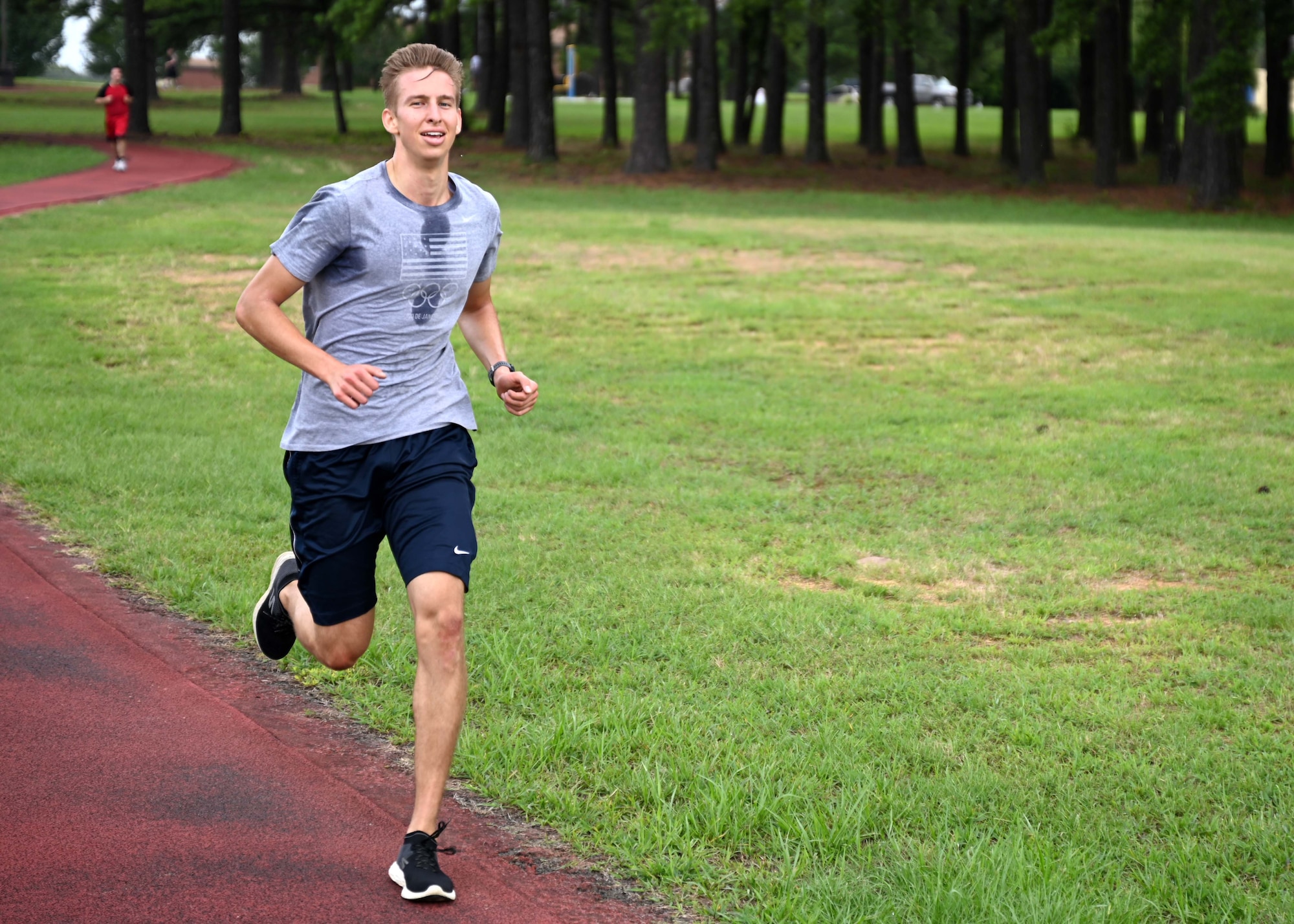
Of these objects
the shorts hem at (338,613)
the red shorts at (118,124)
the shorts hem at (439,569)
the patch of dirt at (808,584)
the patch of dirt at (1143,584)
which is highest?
the red shorts at (118,124)

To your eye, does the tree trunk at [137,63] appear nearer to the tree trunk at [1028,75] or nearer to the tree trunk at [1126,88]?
the tree trunk at [1028,75]

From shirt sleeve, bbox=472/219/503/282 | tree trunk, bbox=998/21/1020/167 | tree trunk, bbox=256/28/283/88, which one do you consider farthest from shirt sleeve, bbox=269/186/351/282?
tree trunk, bbox=256/28/283/88

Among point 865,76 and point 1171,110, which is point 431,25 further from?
point 1171,110

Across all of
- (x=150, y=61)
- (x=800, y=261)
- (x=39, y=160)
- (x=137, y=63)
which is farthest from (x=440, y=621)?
(x=150, y=61)

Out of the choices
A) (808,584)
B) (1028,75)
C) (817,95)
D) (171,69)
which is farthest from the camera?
(171,69)

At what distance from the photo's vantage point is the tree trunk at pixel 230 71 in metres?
40.3

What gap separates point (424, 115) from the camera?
4.12m

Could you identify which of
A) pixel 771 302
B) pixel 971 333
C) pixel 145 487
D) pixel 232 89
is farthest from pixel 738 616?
pixel 232 89

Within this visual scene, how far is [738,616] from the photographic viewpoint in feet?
20.4

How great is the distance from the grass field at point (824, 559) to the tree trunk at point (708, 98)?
20700mm

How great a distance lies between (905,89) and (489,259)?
123 feet

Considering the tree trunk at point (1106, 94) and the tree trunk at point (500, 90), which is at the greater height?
the tree trunk at point (500, 90)

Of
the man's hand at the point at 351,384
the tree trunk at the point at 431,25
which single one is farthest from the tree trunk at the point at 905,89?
the man's hand at the point at 351,384

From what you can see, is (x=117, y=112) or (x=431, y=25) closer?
(x=117, y=112)
